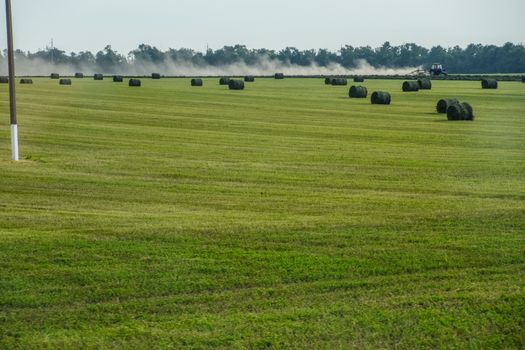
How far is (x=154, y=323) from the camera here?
25.5ft

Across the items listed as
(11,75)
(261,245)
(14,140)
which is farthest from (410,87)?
(261,245)

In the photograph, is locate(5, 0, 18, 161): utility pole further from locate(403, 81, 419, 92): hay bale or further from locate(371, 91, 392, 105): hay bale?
locate(403, 81, 419, 92): hay bale

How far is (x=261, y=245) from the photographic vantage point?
1076 cm

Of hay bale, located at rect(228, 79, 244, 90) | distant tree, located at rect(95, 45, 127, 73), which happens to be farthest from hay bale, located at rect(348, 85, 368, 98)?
distant tree, located at rect(95, 45, 127, 73)

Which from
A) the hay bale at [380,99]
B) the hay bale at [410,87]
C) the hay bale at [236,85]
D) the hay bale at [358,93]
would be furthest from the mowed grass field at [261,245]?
the hay bale at [236,85]

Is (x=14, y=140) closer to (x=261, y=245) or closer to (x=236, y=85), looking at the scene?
(x=261, y=245)

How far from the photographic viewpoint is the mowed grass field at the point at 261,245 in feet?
25.2

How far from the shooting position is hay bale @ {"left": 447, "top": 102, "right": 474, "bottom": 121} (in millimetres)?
32156

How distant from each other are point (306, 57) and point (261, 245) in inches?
5145

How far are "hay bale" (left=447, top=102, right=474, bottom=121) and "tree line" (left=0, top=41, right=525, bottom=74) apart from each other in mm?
73628

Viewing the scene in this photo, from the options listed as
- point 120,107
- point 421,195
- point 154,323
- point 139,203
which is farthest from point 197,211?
point 120,107

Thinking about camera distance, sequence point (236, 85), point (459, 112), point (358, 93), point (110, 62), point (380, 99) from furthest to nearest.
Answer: point (110, 62), point (236, 85), point (358, 93), point (380, 99), point (459, 112)

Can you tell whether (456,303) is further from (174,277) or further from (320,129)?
(320,129)

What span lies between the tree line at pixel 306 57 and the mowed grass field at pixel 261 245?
87.9 metres
